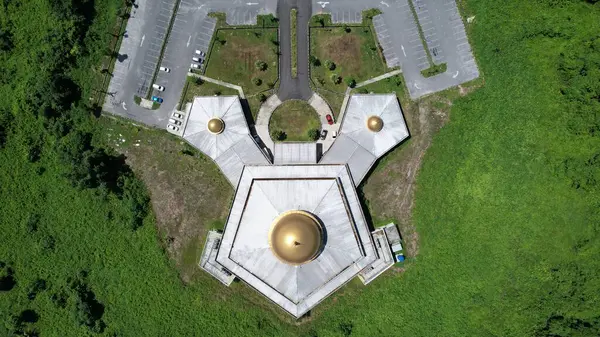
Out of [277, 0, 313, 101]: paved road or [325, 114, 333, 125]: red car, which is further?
[277, 0, 313, 101]: paved road

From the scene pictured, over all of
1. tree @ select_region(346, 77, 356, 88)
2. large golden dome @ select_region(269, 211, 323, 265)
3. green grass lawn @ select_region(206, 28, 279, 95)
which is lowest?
large golden dome @ select_region(269, 211, 323, 265)

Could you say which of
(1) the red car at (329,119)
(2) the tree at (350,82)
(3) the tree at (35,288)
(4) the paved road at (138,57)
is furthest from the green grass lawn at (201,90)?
(3) the tree at (35,288)

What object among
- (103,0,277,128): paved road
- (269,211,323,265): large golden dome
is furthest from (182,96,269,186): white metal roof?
(269,211,323,265): large golden dome

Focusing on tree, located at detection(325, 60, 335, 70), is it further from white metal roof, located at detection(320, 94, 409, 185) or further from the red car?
the red car

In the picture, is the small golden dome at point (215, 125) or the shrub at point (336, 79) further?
the shrub at point (336, 79)

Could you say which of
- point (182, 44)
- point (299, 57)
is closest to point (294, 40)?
point (299, 57)

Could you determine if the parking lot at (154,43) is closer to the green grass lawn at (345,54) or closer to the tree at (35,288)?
the green grass lawn at (345,54)
